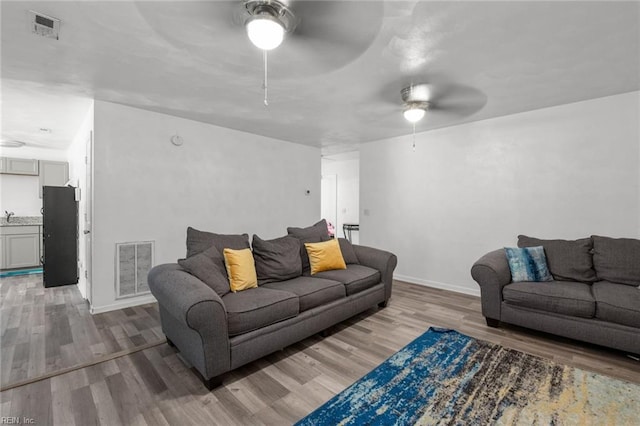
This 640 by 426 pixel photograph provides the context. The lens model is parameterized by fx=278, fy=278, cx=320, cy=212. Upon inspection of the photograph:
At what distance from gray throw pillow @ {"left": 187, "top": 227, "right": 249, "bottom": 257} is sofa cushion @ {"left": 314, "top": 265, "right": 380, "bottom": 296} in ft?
3.09

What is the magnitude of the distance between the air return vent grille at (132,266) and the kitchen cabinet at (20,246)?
387 cm

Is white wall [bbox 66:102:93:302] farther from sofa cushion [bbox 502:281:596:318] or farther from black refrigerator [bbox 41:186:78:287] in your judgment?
sofa cushion [bbox 502:281:596:318]

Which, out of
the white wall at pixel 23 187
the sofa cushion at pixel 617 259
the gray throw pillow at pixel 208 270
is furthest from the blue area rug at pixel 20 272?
the sofa cushion at pixel 617 259

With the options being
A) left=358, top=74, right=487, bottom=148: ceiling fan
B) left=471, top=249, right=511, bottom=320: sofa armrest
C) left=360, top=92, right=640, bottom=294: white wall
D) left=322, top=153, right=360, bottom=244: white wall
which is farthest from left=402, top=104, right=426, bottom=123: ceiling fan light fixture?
left=322, top=153, right=360, bottom=244: white wall

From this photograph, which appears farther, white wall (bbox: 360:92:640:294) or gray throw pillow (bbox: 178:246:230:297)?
white wall (bbox: 360:92:640:294)

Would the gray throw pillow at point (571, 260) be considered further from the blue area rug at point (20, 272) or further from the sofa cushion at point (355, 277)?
the blue area rug at point (20, 272)

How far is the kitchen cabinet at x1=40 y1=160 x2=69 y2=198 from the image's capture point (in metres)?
5.79

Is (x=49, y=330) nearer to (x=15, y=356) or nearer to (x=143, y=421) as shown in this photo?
(x=15, y=356)

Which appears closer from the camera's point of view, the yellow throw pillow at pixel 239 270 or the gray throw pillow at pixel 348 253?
the yellow throw pillow at pixel 239 270

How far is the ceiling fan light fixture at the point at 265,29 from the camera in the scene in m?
1.66

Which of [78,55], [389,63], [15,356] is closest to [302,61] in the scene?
[389,63]

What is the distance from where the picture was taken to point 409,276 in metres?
4.75

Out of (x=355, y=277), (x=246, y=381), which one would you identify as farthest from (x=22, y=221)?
(x=355, y=277)

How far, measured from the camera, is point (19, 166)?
5.57 metres
